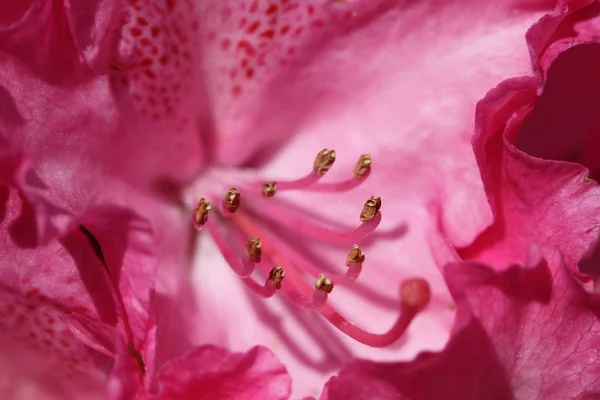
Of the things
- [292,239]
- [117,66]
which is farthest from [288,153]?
[117,66]

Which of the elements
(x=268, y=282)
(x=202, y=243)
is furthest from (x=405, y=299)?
(x=202, y=243)

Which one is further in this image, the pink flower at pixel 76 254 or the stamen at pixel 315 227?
the stamen at pixel 315 227

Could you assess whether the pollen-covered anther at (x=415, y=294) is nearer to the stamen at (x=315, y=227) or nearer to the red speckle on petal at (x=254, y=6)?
the stamen at (x=315, y=227)

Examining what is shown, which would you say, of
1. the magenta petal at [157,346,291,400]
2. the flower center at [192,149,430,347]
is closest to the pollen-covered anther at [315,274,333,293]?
the flower center at [192,149,430,347]

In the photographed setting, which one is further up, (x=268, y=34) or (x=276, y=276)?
(x=268, y=34)

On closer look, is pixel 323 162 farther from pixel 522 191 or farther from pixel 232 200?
pixel 522 191

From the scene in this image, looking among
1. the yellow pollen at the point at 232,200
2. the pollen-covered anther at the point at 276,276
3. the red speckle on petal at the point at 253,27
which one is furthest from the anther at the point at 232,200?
the red speckle on petal at the point at 253,27

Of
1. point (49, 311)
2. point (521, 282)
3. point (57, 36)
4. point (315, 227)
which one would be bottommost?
point (49, 311)
